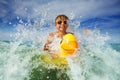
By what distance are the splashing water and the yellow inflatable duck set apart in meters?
0.05

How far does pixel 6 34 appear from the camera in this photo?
2828mm

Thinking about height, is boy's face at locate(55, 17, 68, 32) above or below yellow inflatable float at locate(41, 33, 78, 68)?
above

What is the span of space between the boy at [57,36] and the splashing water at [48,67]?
0.18 ft

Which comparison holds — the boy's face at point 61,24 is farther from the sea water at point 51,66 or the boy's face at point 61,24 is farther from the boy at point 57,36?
the sea water at point 51,66

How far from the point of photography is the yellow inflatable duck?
2.65m

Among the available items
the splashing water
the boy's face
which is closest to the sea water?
the splashing water

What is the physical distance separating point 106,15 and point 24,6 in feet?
2.28

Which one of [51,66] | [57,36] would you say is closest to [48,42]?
[57,36]

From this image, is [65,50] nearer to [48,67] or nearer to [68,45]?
[68,45]

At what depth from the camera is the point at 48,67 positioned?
2.72m

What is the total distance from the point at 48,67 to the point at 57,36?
266mm

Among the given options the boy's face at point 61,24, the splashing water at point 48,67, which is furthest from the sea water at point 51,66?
the boy's face at point 61,24

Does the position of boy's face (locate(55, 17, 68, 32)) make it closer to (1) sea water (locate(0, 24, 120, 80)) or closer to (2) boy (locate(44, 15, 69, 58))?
(2) boy (locate(44, 15, 69, 58))

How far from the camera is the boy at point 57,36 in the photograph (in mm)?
2723
